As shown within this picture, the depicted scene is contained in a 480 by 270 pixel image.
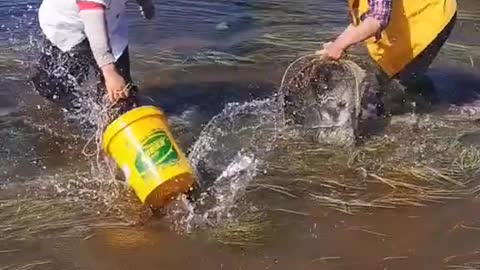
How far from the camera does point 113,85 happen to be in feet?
12.7

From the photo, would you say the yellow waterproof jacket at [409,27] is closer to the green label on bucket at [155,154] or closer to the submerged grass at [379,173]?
the submerged grass at [379,173]

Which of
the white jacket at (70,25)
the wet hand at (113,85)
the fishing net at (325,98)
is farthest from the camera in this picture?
the fishing net at (325,98)

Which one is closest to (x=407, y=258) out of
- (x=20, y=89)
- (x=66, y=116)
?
(x=66, y=116)

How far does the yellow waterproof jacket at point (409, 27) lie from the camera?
15.4 feet

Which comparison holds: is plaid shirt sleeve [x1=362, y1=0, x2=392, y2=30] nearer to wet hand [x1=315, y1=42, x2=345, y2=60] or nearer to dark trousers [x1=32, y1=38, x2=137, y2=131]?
wet hand [x1=315, y1=42, x2=345, y2=60]

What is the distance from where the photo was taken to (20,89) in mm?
5113

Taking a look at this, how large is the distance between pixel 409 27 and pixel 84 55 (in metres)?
1.56

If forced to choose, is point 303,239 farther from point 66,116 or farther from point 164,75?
point 164,75

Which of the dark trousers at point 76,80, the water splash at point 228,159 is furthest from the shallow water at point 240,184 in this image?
the dark trousers at point 76,80

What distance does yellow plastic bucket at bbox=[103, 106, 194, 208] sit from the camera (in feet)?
11.6

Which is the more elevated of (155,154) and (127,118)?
(127,118)

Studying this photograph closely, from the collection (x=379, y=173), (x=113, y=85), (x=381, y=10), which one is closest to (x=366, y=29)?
(x=381, y=10)

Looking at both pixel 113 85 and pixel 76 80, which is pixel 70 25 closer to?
pixel 76 80

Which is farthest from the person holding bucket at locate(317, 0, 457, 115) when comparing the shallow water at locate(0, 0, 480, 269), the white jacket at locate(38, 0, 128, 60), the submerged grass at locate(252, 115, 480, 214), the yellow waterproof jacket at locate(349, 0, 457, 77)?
the white jacket at locate(38, 0, 128, 60)
